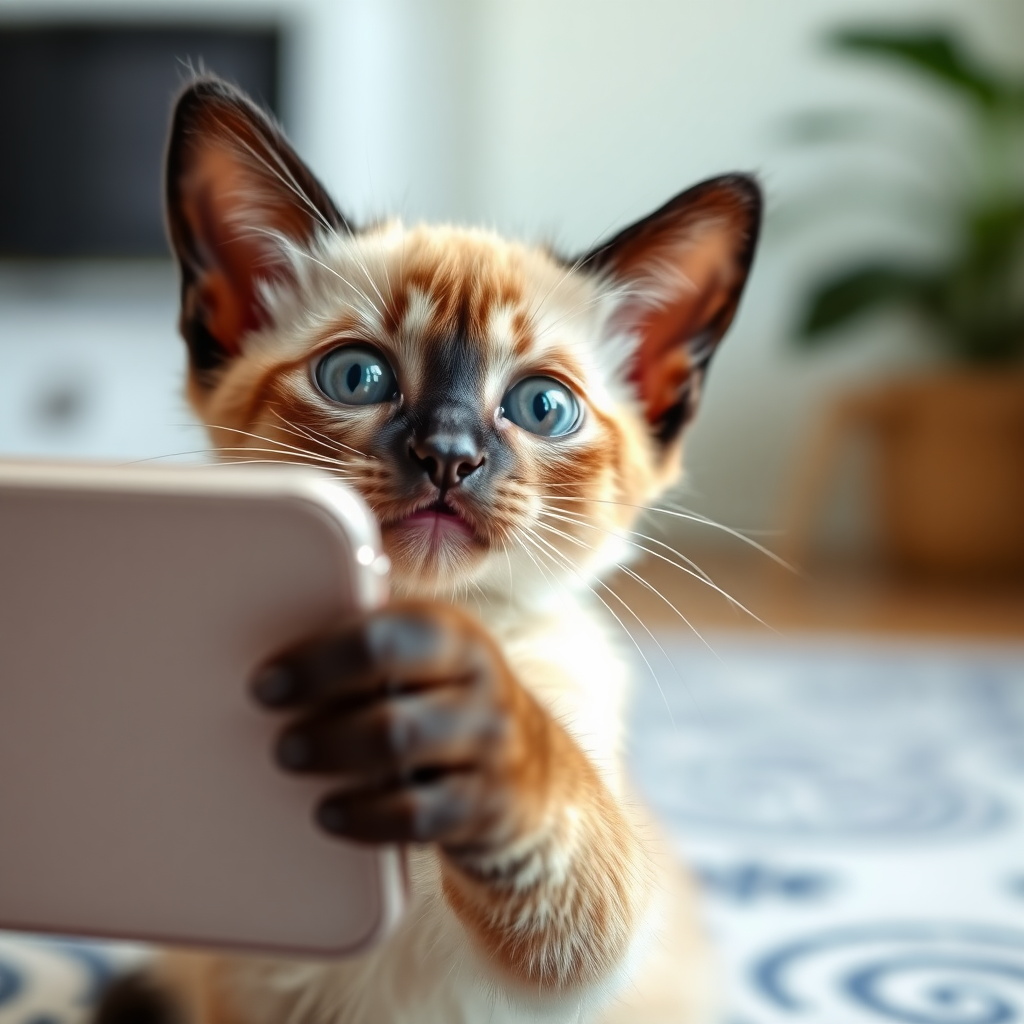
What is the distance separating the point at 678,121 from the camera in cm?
340

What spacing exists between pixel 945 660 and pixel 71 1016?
1578mm

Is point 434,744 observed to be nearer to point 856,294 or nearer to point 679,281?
point 679,281

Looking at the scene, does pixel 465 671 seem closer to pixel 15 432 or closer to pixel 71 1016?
pixel 71 1016

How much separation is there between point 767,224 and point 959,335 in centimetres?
54

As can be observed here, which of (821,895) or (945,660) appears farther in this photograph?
(945,660)

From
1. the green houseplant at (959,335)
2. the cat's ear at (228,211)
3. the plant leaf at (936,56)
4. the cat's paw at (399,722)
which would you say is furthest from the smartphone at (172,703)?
the plant leaf at (936,56)

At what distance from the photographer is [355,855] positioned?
0.47 metres

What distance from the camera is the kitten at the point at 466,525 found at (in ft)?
1.47

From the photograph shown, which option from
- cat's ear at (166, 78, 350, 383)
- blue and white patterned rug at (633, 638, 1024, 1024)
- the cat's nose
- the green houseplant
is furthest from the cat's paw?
the green houseplant

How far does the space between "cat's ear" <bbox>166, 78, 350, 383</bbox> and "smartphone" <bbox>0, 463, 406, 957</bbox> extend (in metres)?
0.31

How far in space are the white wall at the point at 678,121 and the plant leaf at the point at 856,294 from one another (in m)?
0.30

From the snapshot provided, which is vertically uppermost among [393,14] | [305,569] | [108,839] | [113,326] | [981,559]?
[393,14]

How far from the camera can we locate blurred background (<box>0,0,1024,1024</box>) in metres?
2.70

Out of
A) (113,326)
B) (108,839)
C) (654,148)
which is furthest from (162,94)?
(108,839)
